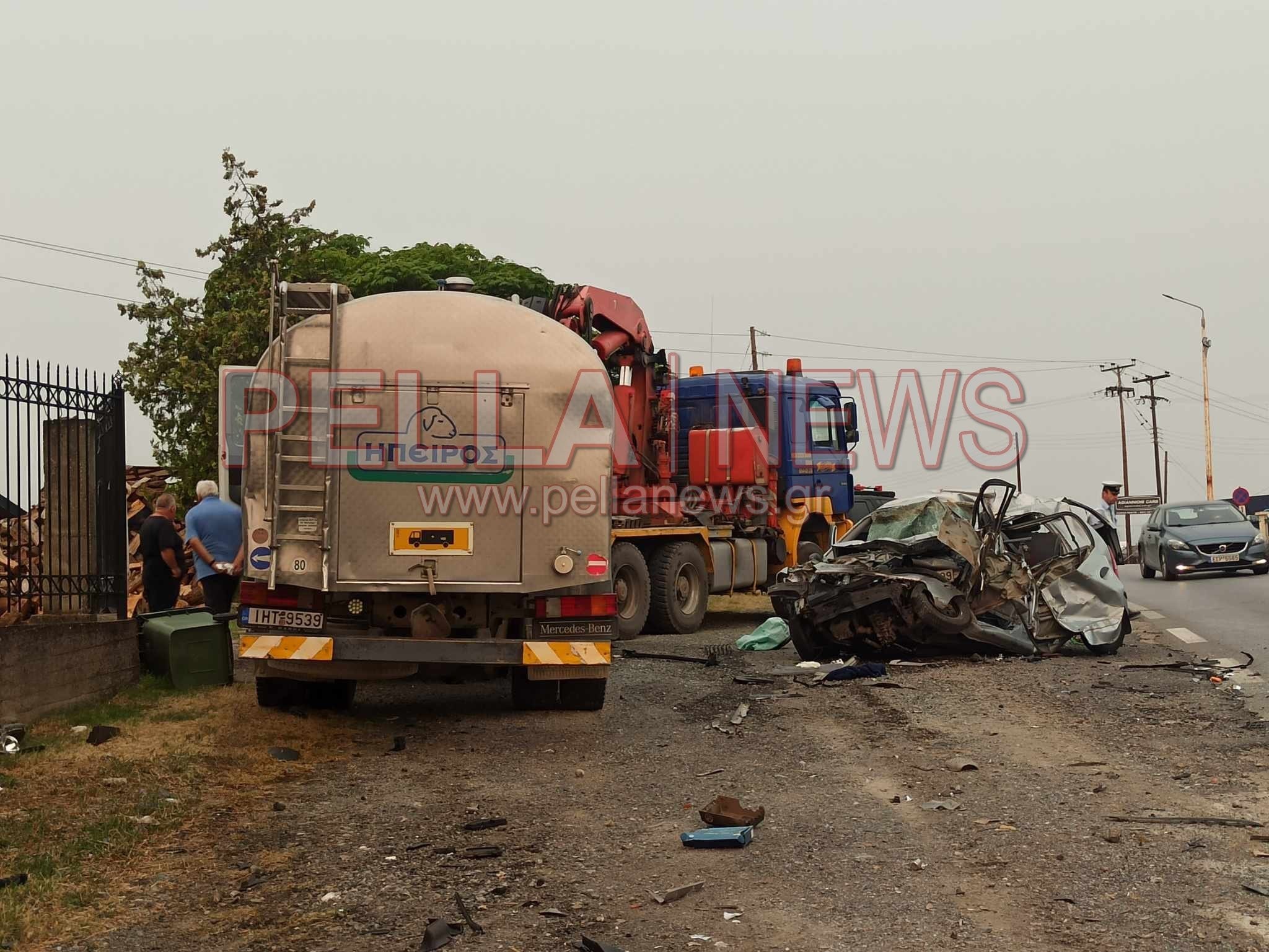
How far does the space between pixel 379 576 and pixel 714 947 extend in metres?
4.99

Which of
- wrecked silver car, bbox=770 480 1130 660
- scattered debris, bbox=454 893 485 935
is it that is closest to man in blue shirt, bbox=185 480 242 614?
wrecked silver car, bbox=770 480 1130 660

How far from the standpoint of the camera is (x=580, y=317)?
15664mm

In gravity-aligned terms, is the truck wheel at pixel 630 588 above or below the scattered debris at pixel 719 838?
above

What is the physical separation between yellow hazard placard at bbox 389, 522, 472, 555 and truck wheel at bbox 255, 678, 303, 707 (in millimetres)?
1689

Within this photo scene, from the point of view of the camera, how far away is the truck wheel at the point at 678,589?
1683cm

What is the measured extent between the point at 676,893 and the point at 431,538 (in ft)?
14.4

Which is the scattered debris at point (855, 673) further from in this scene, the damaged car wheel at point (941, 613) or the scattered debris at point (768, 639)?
the scattered debris at point (768, 639)

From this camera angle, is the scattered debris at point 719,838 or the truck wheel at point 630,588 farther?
the truck wheel at point 630,588

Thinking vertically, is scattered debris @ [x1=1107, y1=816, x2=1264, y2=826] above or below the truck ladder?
below

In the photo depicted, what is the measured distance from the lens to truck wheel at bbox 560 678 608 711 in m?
10.1

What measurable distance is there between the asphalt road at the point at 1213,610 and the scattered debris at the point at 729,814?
305 inches

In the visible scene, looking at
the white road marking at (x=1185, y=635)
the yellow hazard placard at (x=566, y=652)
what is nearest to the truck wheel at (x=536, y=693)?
the yellow hazard placard at (x=566, y=652)

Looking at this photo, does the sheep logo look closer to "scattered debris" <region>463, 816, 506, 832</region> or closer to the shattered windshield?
"scattered debris" <region>463, 816, 506, 832</region>

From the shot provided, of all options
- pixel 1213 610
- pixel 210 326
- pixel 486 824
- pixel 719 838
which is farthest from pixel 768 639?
pixel 210 326
